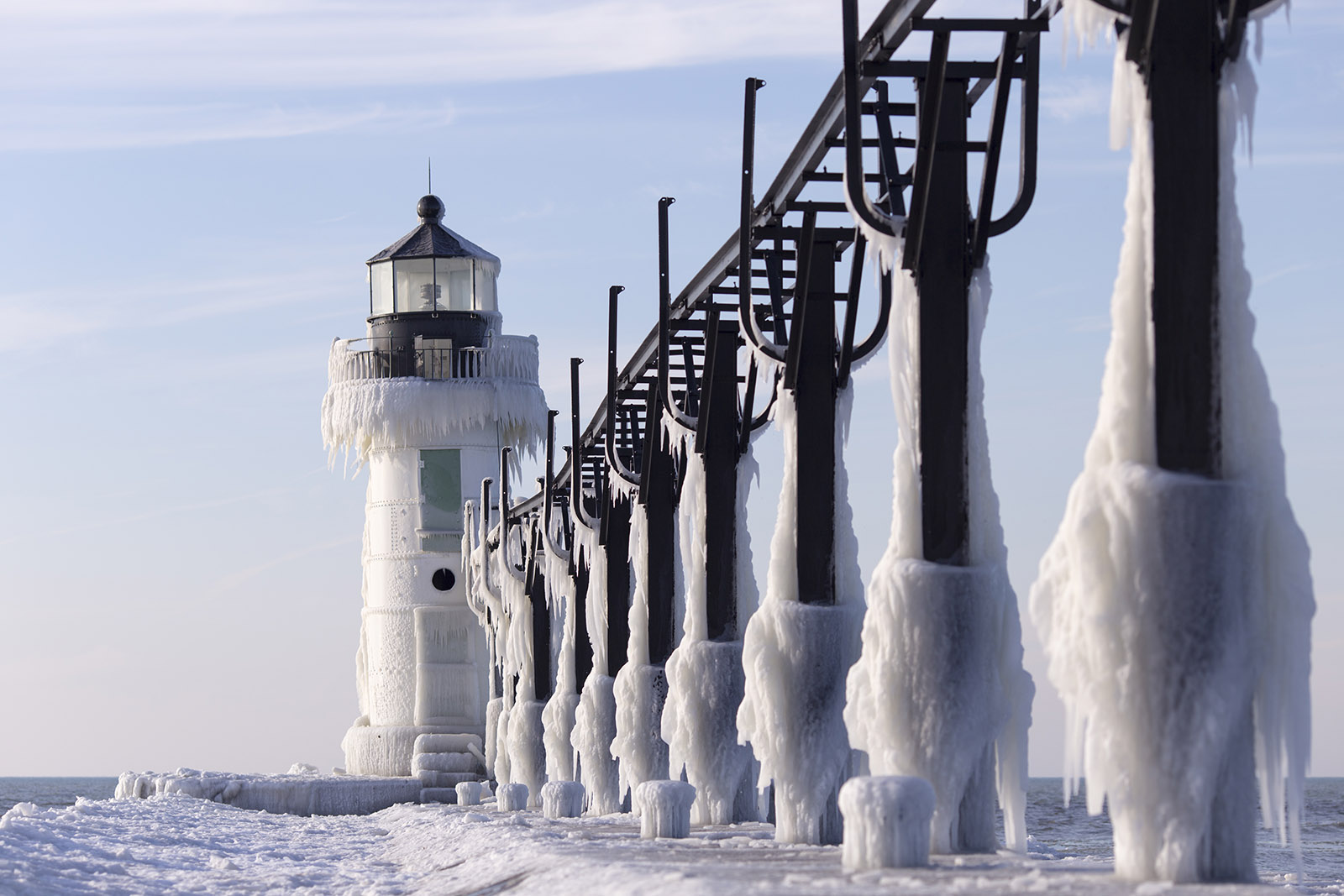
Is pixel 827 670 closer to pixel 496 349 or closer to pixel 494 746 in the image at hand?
pixel 494 746

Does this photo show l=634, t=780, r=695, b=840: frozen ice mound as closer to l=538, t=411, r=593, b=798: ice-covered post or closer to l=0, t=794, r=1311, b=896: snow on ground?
l=0, t=794, r=1311, b=896: snow on ground

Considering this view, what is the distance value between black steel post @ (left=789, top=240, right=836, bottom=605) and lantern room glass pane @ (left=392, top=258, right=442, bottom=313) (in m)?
29.6

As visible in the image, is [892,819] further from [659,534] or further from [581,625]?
[581,625]

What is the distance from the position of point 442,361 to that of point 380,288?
9.45 ft

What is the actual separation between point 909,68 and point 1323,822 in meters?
64.0

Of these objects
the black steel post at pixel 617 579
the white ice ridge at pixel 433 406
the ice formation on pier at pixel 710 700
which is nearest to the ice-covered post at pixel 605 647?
the black steel post at pixel 617 579

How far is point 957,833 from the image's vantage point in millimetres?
12555

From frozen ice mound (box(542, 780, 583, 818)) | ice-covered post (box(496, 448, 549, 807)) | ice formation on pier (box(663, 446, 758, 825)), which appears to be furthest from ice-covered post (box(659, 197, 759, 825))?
ice-covered post (box(496, 448, 549, 807))

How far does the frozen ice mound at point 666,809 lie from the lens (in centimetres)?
1738

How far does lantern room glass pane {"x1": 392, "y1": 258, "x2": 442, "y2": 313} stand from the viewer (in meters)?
45.2

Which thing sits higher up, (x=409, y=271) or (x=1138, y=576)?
(x=409, y=271)

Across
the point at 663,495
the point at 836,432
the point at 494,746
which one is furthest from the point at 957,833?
the point at 494,746

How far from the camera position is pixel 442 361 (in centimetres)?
4447

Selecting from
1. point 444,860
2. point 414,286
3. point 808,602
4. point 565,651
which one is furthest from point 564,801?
point 414,286
